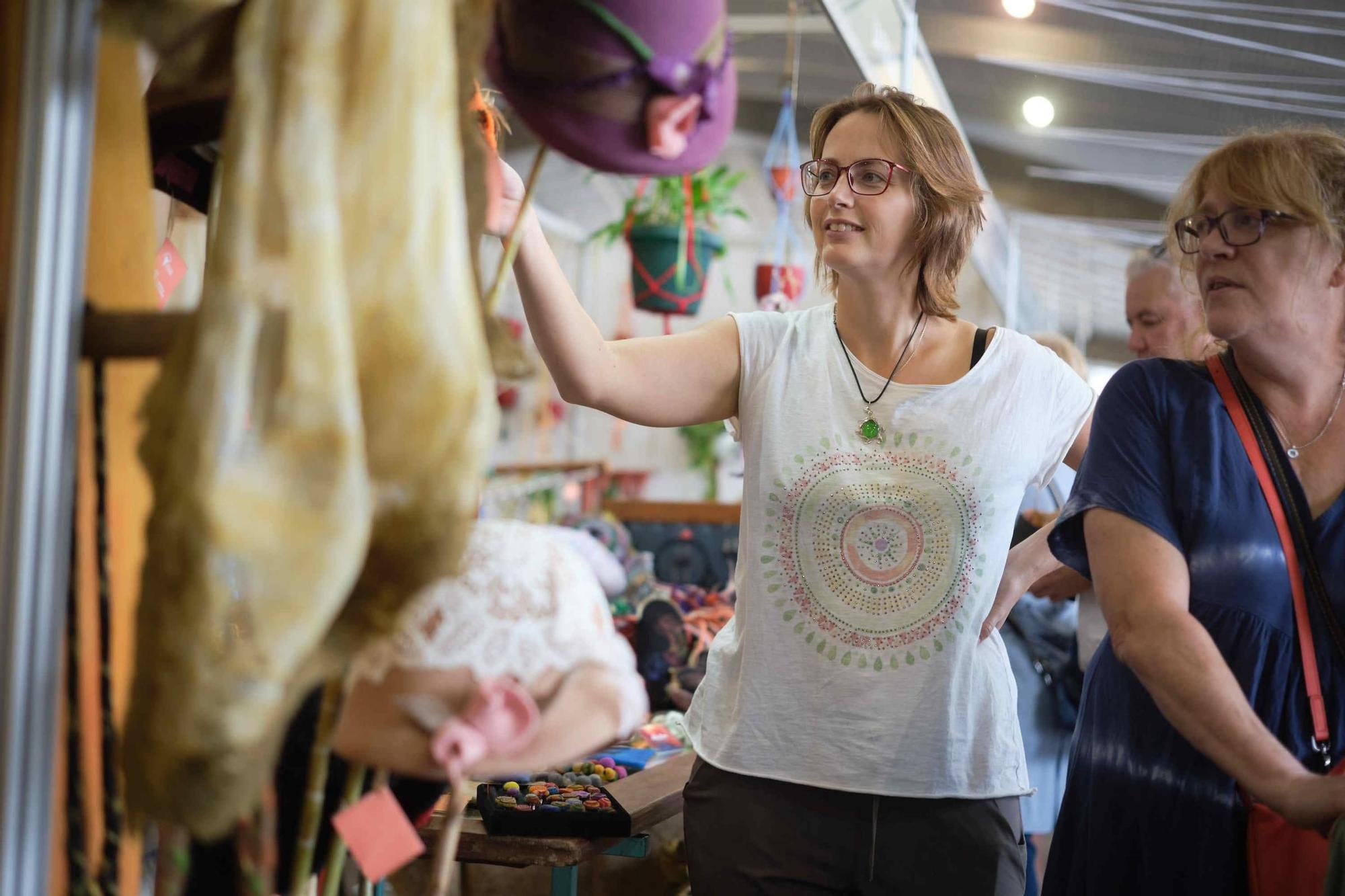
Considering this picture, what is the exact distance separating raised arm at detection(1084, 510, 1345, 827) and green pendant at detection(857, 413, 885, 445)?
0.29 meters

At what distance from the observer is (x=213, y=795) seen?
636 mm

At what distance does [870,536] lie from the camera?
158 centimetres

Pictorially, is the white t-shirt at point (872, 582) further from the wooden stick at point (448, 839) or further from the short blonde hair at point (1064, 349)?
the short blonde hair at point (1064, 349)

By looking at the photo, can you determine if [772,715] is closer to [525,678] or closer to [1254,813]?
[1254,813]

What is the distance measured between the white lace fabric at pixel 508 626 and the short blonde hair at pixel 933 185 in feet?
3.47

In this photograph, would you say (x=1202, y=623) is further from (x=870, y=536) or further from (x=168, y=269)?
(x=168, y=269)

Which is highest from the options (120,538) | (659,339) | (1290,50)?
(1290,50)

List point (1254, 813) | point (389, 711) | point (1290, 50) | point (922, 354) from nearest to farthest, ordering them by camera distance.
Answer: point (389, 711)
point (1254, 813)
point (922, 354)
point (1290, 50)

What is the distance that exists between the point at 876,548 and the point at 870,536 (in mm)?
18

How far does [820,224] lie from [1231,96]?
8.26ft

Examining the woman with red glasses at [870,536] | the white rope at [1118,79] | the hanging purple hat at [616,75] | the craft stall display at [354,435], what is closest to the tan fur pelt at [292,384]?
the craft stall display at [354,435]

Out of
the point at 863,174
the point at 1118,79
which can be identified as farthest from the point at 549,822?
the point at 1118,79

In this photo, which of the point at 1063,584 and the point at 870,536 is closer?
the point at 870,536

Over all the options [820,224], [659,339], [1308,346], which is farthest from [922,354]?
[1308,346]
